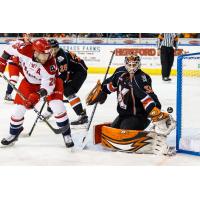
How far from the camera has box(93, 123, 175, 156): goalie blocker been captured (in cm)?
337

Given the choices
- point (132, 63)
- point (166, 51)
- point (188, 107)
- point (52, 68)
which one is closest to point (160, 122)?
point (132, 63)

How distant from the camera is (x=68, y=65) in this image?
439 cm

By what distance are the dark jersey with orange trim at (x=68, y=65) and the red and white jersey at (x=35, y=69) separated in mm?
646

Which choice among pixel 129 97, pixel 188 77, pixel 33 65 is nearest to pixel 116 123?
pixel 129 97

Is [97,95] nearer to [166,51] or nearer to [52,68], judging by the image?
[52,68]

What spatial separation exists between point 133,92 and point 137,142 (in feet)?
1.14

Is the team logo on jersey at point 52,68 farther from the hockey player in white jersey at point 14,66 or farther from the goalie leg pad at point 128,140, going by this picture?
the goalie leg pad at point 128,140

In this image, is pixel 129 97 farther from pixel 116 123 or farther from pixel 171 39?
pixel 171 39

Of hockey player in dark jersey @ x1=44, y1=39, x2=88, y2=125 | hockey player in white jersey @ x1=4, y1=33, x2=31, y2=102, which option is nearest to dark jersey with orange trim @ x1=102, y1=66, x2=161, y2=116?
hockey player in white jersey @ x1=4, y1=33, x2=31, y2=102

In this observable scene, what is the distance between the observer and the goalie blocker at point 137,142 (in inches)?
133

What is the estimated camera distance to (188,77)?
24.7 ft

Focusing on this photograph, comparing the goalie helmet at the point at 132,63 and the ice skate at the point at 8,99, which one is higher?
the goalie helmet at the point at 132,63

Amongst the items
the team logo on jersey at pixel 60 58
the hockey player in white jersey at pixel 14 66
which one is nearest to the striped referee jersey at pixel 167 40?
the hockey player in white jersey at pixel 14 66

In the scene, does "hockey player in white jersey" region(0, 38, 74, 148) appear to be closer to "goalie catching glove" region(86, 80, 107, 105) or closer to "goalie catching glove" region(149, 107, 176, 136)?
"goalie catching glove" region(86, 80, 107, 105)
